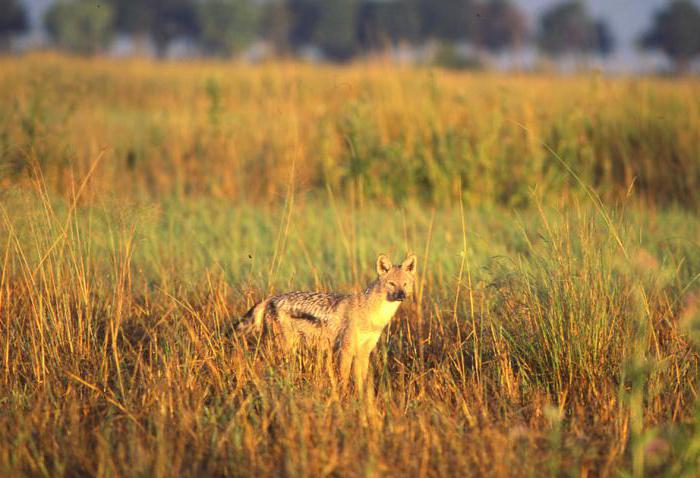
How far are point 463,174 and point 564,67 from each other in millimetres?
3541

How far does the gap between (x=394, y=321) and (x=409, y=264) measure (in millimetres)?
1033

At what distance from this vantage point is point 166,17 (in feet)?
230

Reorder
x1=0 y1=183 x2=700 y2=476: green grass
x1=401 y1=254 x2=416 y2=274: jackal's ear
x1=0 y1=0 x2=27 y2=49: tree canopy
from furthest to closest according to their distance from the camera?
1. x1=0 y1=0 x2=27 y2=49: tree canopy
2. x1=401 y1=254 x2=416 y2=274: jackal's ear
3. x1=0 y1=183 x2=700 y2=476: green grass

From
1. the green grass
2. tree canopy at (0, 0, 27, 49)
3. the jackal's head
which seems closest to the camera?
the green grass

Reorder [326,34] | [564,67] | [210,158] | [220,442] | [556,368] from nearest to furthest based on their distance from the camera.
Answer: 1. [220,442]
2. [556,368]
3. [210,158]
4. [564,67]
5. [326,34]

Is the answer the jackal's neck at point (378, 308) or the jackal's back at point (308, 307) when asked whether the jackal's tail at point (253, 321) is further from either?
the jackal's neck at point (378, 308)

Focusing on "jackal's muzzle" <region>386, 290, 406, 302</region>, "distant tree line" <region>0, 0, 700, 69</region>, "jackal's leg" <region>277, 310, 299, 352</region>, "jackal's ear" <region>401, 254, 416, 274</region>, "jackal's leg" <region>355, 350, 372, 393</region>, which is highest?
"distant tree line" <region>0, 0, 700, 69</region>

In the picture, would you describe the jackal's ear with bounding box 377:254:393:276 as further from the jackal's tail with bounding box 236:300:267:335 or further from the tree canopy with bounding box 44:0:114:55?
the tree canopy with bounding box 44:0:114:55

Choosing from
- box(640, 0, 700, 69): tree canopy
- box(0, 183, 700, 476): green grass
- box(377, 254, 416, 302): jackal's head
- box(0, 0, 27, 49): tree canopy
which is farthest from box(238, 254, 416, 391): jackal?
Answer: box(0, 0, 27, 49): tree canopy

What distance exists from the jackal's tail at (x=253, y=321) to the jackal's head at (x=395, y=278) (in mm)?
796

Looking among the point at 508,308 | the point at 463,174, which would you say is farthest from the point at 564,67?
the point at 508,308

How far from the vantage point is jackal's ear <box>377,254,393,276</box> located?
5.28 metres

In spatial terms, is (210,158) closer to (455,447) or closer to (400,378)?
(400,378)

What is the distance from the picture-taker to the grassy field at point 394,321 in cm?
409
